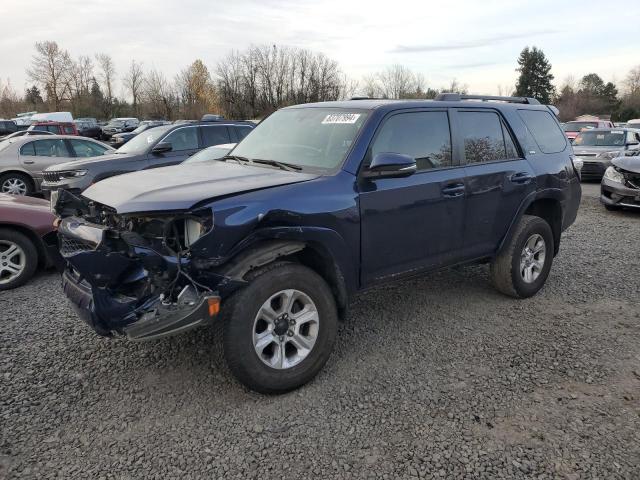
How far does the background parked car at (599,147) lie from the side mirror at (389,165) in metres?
12.7

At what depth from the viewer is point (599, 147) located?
1495 cm

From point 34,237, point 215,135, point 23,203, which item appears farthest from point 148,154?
point 34,237

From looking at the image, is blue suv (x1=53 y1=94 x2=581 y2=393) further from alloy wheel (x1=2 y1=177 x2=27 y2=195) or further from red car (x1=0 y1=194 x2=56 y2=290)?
alloy wheel (x1=2 y1=177 x2=27 y2=195)

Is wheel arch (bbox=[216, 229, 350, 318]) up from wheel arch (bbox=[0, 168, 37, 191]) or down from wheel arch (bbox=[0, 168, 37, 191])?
up

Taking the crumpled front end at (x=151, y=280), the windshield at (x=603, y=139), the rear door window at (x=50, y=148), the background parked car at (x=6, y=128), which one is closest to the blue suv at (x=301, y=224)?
the crumpled front end at (x=151, y=280)

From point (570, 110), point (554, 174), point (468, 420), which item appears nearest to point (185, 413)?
point (468, 420)

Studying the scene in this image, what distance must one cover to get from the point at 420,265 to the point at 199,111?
55885 millimetres

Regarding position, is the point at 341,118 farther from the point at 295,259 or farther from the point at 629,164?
the point at 629,164

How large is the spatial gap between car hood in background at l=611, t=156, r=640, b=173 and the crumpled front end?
9166 mm

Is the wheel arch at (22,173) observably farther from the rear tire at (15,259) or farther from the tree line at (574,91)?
the tree line at (574,91)

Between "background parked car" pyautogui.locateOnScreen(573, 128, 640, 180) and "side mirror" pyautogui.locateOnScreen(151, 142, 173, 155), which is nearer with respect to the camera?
"side mirror" pyautogui.locateOnScreen(151, 142, 173, 155)

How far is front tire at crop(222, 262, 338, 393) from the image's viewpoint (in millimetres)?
2932

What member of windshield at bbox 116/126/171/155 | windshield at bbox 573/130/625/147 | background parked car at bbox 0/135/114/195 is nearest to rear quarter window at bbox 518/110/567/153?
windshield at bbox 116/126/171/155

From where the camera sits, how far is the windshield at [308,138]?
3.67 m
